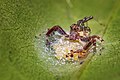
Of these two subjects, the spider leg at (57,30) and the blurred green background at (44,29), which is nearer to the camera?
the blurred green background at (44,29)

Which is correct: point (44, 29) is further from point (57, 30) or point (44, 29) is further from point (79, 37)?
point (79, 37)

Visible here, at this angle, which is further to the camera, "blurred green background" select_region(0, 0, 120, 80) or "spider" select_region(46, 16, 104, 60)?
"spider" select_region(46, 16, 104, 60)

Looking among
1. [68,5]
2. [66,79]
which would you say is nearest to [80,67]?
[66,79]

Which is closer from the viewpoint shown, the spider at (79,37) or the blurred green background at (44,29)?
the blurred green background at (44,29)

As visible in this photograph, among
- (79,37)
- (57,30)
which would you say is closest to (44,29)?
(57,30)

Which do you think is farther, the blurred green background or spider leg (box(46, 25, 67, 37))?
spider leg (box(46, 25, 67, 37))
